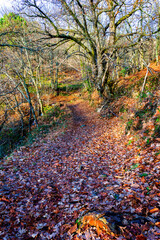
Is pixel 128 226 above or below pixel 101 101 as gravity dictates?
above

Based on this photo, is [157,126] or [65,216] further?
[157,126]

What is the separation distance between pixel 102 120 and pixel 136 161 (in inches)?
263

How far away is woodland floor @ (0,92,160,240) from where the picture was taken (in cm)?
279

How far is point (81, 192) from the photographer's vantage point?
4258 mm

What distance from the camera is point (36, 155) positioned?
7621 millimetres

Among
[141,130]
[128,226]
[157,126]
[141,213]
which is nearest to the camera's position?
[128,226]

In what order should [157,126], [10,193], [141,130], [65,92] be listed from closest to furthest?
[10,193]
[157,126]
[141,130]
[65,92]

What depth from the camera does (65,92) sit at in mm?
27203

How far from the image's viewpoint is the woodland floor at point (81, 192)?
2785 millimetres

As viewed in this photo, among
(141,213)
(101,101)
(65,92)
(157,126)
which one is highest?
(157,126)

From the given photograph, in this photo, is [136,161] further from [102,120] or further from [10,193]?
[102,120]

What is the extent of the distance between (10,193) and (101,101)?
10696mm

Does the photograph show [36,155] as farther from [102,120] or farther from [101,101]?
[101,101]

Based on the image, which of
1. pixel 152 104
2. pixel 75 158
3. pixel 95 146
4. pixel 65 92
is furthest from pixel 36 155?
pixel 65 92
